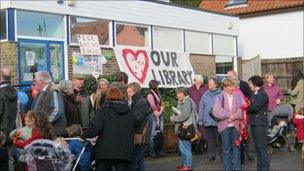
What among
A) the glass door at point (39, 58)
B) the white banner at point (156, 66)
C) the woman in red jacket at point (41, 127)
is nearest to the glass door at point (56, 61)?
the glass door at point (39, 58)

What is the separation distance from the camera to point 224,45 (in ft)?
78.8

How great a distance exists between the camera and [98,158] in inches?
304

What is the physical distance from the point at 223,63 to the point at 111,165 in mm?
16597

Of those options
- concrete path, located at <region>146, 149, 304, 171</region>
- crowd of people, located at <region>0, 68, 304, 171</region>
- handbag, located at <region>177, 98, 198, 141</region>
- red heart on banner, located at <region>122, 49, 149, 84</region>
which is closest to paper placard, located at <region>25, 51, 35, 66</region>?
red heart on banner, located at <region>122, 49, 149, 84</region>

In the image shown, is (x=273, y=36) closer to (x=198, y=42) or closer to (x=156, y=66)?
(x=198, y=42)

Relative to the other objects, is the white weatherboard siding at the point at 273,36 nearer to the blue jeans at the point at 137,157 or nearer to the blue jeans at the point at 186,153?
the blue jeans at the point at 186,153

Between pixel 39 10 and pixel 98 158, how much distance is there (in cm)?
871

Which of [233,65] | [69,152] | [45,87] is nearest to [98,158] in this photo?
[69,152]

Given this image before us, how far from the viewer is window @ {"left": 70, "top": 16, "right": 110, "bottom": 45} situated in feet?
55.0

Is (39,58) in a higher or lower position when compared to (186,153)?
higher

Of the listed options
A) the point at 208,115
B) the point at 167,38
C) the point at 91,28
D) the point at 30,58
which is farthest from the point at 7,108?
the point at 167,38

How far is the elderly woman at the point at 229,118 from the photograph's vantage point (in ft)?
31.5

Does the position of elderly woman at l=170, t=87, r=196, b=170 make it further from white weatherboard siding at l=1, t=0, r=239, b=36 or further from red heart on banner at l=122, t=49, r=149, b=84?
red heart on banner at l=122, t=49, r=149, b=84

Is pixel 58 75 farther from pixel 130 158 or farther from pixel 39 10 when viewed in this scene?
pixel 130 158
